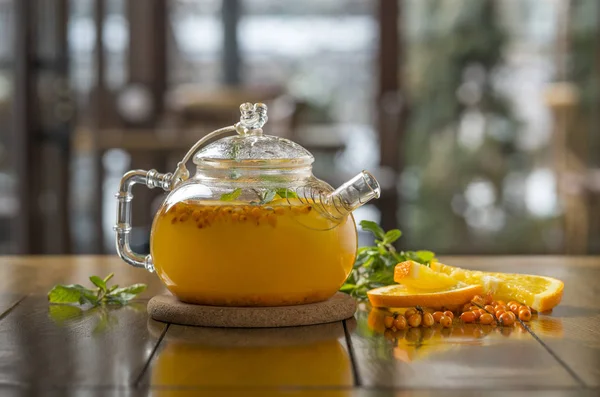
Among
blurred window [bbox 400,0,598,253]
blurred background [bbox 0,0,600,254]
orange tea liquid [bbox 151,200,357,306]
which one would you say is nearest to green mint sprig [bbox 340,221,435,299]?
orange tea liquid [bbox 151,200,357,306]

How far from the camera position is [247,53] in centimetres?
588

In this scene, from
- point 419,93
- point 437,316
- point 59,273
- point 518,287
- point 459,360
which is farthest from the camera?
point 419,93

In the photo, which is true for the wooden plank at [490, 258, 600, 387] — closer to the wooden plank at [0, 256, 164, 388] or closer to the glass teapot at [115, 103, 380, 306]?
the glass teapot at [115, 103, 380, 306]

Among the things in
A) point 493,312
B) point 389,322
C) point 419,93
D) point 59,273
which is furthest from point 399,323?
point 419,93

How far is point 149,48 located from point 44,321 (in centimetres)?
494

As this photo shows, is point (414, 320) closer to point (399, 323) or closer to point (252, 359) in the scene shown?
point (399, 323)

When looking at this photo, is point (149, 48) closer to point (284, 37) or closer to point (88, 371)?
point (284, 37)

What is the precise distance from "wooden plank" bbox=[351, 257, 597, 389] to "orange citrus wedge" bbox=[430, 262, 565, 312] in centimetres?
13

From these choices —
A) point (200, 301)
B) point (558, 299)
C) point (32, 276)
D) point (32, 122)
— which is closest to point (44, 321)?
point (200, 301)

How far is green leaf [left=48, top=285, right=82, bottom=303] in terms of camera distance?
1.26 meters

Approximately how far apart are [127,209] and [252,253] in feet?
0.71

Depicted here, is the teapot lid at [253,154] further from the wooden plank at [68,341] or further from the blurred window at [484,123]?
the blurred window at [484,123]

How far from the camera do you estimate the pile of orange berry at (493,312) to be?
1.12 m

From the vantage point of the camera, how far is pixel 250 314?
1100 millimetres
